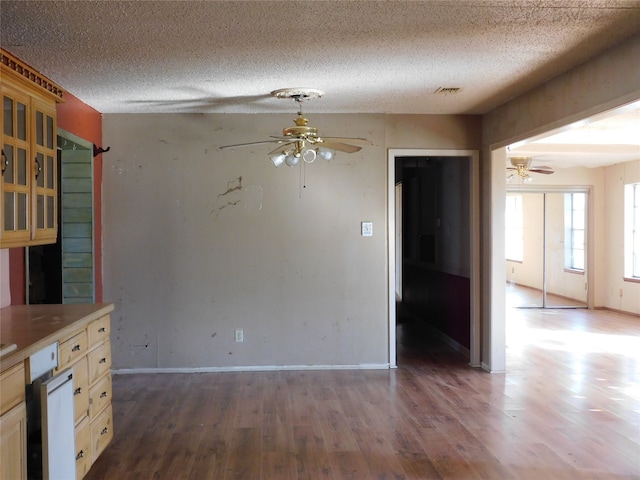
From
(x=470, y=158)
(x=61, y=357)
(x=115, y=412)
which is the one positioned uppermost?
(x=470, y=158)

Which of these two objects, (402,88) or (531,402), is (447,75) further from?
(531,402)

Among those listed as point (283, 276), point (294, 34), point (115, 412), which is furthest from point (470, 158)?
point (115, 412)

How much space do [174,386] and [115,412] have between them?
65cm

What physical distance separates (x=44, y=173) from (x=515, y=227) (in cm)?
856

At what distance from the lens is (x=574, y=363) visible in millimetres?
5082

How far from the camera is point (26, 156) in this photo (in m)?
2.75

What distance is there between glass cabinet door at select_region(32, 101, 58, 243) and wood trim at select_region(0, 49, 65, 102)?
82mm

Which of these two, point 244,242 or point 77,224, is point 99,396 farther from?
point 244,242

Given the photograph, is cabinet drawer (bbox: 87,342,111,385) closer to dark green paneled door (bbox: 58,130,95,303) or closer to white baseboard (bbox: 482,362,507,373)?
dark green paneled door (bbox: 58,130,95,303)

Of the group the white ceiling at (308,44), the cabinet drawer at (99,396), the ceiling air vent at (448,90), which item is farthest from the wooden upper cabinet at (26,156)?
the ceiling air vent at (448,90)

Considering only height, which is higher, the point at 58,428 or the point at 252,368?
the point at 58,428

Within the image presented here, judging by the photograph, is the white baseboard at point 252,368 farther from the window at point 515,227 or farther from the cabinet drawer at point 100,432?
the window at point 515,227

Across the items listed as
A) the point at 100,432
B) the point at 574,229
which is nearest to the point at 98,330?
the point at 100,432

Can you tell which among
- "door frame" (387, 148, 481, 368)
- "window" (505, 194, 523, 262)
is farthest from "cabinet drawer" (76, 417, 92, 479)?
"window" (505, 194, 523, 262)
